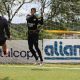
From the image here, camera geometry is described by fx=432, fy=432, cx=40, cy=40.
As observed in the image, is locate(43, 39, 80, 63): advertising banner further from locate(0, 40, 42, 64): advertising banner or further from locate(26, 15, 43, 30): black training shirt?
locate(26, 15, 43, 30): black training shirt

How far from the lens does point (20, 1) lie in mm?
36500

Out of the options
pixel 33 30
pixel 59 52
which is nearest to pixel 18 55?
pixel 59 52

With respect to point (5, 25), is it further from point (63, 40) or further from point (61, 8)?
point (61, 8)

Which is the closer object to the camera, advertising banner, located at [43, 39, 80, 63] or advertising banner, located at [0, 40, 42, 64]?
advertising banner, located at [0, 40, 42, 64]

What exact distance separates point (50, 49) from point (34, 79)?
24.3 feet

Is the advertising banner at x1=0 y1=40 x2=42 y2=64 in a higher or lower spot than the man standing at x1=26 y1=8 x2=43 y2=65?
lower

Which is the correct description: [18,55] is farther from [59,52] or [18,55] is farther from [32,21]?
[32,21]

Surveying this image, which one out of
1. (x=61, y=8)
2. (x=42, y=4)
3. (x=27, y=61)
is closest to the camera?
(x=27, y=61)

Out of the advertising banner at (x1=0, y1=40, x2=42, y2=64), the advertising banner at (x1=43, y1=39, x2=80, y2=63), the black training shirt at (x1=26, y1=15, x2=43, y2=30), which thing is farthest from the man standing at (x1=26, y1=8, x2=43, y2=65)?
the advertising banner at (x1=43, y1=39, x2=80, y2=63)

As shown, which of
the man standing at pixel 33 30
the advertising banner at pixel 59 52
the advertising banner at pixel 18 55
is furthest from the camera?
the advertising banner at pixel 59 52

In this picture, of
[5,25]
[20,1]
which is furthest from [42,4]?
[5,25]

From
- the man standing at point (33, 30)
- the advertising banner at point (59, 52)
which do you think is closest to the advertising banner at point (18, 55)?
the advertising banner at point (59, 52)

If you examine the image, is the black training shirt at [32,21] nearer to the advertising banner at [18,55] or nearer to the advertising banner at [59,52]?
the advertising banner at [18,55]

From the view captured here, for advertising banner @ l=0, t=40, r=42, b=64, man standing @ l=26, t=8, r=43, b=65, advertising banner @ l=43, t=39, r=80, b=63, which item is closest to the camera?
man standing @ l=26, t=8, r=43, b=65
